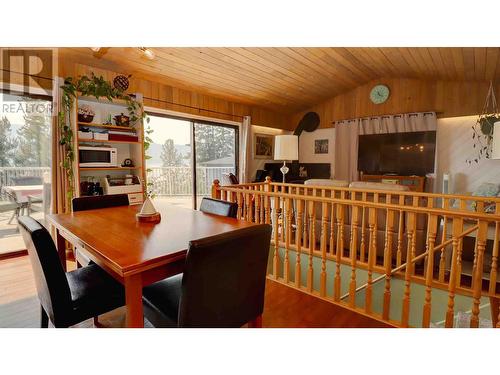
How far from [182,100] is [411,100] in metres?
4.32

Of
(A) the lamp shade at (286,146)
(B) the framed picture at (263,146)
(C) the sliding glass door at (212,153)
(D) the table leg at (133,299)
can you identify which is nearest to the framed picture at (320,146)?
(B) the framed picture at (263,146)

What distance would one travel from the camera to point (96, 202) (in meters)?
2.20

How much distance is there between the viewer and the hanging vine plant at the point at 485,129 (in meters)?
4.19

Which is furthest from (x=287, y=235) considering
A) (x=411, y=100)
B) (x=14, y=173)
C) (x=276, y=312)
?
(x=411, y=100)

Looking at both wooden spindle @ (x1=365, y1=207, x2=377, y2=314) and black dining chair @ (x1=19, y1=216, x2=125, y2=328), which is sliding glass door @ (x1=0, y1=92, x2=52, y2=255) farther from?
wooden spindle @ (x1=365, y1=207, x2=377, y2=314)

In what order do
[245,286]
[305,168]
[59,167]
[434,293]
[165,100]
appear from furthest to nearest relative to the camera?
[305,168] → [165,100] → [59,167] → [434,293] → [245,286]

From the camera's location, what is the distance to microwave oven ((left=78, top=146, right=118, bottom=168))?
316 cm

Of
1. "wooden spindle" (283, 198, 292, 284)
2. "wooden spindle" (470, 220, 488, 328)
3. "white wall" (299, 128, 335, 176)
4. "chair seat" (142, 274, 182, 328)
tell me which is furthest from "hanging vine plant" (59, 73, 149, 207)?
"white wall" (299, 128, 335, 176)

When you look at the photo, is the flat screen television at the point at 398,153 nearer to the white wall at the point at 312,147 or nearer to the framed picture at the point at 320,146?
the white wall at the point at 312,147
